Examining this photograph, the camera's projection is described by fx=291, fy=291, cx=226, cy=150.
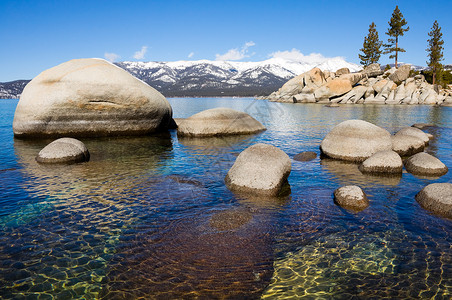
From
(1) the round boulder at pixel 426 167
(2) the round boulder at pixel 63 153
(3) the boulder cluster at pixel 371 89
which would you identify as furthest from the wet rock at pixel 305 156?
(3) the boulder cluster at pixel 371 89

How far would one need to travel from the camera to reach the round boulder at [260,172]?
32.2 feet

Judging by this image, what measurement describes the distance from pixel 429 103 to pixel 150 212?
69.2 m

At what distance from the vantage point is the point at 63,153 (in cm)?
1384

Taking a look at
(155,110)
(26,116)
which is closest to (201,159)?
(155,110)

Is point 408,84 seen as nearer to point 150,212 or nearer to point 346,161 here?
point 346,161

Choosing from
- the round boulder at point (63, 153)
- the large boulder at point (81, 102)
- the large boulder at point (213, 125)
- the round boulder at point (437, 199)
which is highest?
the large boulder at point (81, 102)

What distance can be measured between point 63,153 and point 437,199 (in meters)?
14.9

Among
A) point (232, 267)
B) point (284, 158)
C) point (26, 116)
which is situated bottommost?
point (232, 267)

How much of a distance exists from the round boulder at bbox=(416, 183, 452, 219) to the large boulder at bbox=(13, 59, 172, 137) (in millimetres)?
17557

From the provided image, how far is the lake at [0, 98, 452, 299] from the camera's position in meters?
5.29

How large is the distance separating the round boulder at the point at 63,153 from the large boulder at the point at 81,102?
5.97 metres

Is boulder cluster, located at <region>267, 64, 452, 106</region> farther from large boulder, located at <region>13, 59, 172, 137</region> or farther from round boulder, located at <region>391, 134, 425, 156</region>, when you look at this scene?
large boulder, located at <region>13, 59, 172, 137</region>

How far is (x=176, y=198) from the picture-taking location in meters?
9.48

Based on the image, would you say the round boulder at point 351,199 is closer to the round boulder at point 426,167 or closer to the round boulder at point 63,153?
the round boulder at point 426,167
